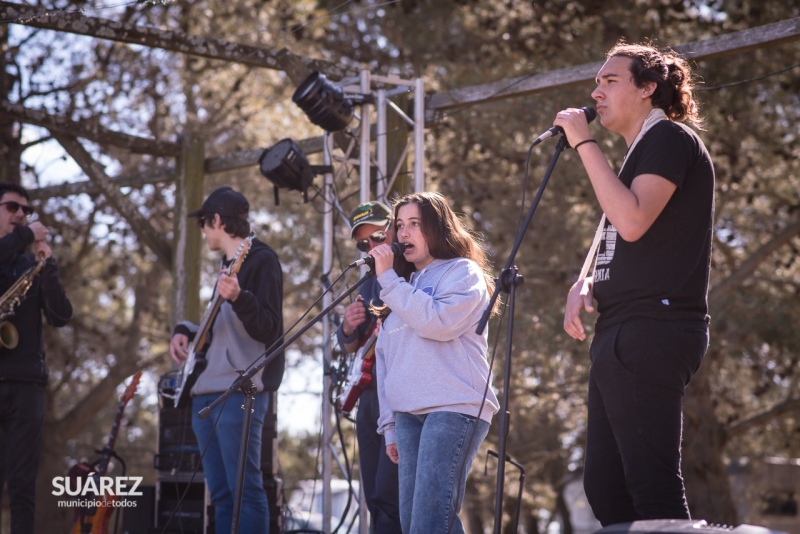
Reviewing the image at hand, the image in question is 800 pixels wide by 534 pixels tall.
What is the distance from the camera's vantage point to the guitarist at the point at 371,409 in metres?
4.30

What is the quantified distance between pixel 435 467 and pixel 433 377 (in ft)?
1.07

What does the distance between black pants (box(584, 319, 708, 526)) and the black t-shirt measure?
0.05 meters

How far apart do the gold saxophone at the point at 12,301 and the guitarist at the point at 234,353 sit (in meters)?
0.85

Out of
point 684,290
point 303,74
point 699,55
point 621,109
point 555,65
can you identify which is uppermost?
point 555,65

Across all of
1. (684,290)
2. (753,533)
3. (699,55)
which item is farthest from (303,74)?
(753,533)

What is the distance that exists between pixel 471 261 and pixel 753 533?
5.69ft

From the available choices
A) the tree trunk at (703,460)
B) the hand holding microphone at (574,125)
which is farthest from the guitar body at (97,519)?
the tree trunk at (703,460)

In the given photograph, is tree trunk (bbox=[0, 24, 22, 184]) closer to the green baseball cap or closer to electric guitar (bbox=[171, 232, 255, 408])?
electric guitar (bbox=[171, 232, 255, 408])

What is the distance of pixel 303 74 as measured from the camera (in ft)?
23.9

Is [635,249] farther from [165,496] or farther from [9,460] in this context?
[165,496]

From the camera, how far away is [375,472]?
185 inches

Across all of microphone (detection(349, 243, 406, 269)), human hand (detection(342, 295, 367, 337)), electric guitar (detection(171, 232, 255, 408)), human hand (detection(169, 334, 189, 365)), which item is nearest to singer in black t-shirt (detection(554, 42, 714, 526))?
microphone (detection(349, 243, 406, 269))

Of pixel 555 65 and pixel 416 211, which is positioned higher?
pixel 555 65

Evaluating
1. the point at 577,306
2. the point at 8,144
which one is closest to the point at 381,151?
the point at 577,306
